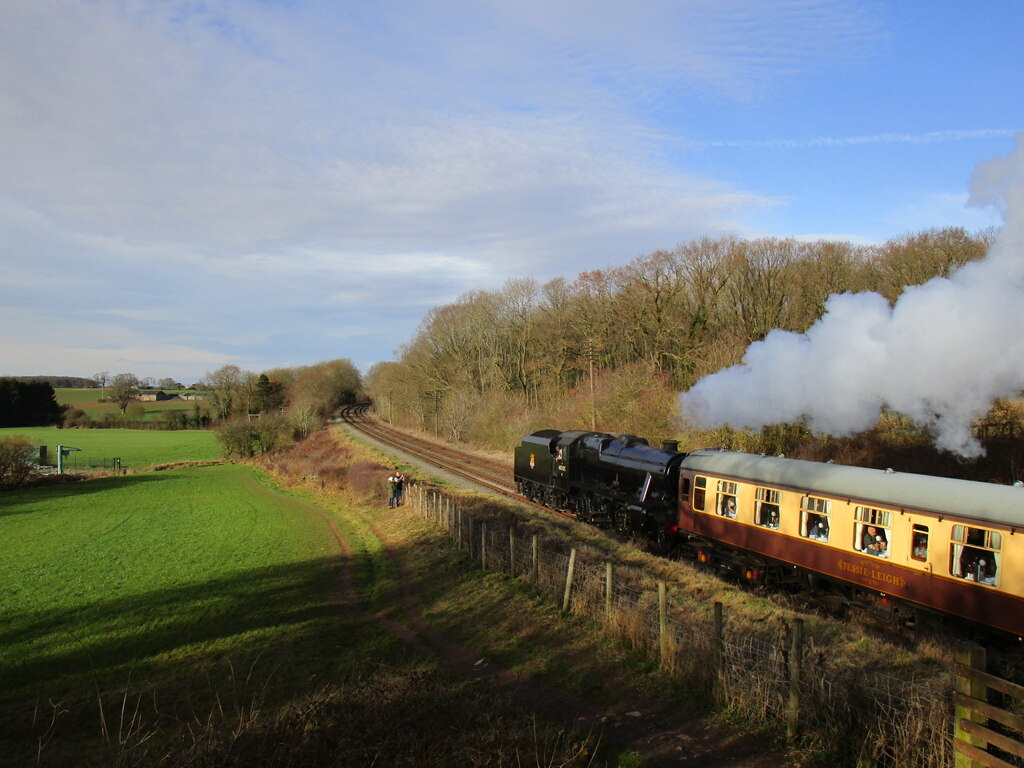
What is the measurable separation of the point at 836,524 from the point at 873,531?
2.22 feet

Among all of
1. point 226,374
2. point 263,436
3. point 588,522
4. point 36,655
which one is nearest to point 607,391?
point 588,522

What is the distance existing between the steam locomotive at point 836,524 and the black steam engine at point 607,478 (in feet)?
0.18

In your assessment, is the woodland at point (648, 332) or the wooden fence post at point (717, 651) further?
the woodland at point (648, 332)

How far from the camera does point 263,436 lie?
68125mm

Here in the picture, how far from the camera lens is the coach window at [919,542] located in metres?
10.5

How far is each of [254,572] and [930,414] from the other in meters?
20.0

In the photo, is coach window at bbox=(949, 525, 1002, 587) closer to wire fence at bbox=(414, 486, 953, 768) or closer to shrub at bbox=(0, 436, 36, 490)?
wire fence at bbox=(414, 486, 953, 768)

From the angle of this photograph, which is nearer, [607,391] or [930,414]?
[930,414]

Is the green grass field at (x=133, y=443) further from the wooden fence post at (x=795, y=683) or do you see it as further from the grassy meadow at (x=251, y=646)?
the wooden fence post at (x=795, y=683)

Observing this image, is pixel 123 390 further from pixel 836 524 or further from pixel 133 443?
pixel 836 524

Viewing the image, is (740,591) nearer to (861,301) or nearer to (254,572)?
(861,301)

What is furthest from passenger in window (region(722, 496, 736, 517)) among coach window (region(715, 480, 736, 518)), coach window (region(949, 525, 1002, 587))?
coach window (region(949, 525, 1002, 587))

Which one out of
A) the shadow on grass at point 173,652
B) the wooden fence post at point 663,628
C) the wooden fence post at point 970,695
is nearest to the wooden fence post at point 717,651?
the wooden fence post at point 663,628

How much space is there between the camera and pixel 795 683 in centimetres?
780
